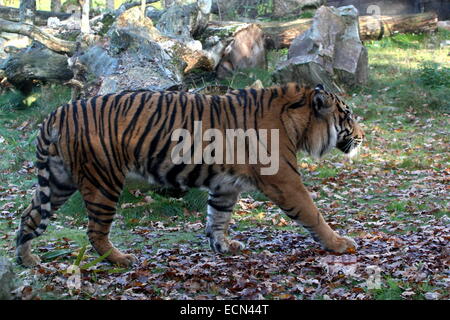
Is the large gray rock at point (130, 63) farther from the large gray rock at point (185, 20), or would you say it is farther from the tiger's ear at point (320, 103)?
the tiger's ear at point (320, 103)

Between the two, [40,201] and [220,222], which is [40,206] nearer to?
[40,201]

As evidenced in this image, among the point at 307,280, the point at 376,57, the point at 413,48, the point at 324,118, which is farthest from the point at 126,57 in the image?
the point at 413,48

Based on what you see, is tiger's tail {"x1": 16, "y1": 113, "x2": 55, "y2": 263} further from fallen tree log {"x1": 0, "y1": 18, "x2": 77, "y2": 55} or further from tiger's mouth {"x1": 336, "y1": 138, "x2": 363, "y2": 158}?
fallen tree log {"x1": 0, "y1": 18, "x2": 77, "y2": 55}

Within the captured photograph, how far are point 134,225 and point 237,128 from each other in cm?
274

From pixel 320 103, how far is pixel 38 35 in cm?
997

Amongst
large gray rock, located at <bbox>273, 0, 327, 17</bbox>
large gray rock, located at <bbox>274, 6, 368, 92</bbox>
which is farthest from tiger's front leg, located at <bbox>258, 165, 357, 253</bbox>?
large gray rock, located at <bbox>273, 0, 327, 17</bbox>

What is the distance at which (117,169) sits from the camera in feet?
18.6

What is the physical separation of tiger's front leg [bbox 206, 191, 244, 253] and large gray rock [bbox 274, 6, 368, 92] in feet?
25.7

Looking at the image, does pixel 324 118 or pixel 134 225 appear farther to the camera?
pixel 134 225

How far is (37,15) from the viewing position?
65.7 feet

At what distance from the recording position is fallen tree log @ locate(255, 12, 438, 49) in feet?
58.0

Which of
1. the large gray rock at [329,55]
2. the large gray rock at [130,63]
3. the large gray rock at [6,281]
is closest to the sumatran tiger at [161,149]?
the large gray rock at [6,281]
